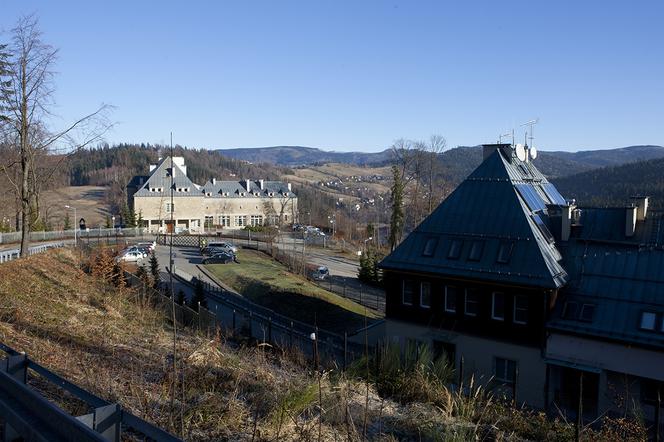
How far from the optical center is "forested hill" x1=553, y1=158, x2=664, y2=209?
274 feet

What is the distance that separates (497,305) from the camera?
22453 millimetres

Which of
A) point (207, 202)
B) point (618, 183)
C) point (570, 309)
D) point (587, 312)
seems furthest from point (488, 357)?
point (618, 183)

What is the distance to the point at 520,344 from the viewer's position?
21.5 meters

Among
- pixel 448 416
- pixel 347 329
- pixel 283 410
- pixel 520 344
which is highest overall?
pixel 283 410

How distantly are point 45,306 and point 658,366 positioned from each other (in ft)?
63.2

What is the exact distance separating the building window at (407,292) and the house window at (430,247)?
4.88 ft

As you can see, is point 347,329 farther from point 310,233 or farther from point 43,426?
point 310,233

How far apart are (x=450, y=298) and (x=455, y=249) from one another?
7.07ft

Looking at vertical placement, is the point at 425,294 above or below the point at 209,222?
above

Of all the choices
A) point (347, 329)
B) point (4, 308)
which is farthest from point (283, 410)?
point (347, 329)

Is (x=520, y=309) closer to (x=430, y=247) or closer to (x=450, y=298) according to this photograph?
(x=450, y=298)

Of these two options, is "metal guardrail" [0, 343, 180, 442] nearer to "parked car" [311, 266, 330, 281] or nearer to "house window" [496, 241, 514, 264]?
"house window" [496, 241, 514, 264]

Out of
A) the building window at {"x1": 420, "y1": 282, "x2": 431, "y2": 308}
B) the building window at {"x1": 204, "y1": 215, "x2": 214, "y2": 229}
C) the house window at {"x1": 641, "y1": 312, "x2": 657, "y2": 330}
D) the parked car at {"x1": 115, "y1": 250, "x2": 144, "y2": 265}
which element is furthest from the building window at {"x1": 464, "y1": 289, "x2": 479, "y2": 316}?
the building window at {"x1": 204, "y1": 215, "x2": 214, "y2": 229}

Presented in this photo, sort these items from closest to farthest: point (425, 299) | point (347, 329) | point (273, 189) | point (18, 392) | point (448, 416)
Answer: point (18, 392) < point (448, 416) < point (425, 299) < point (347, 329) < point (273, 189)
